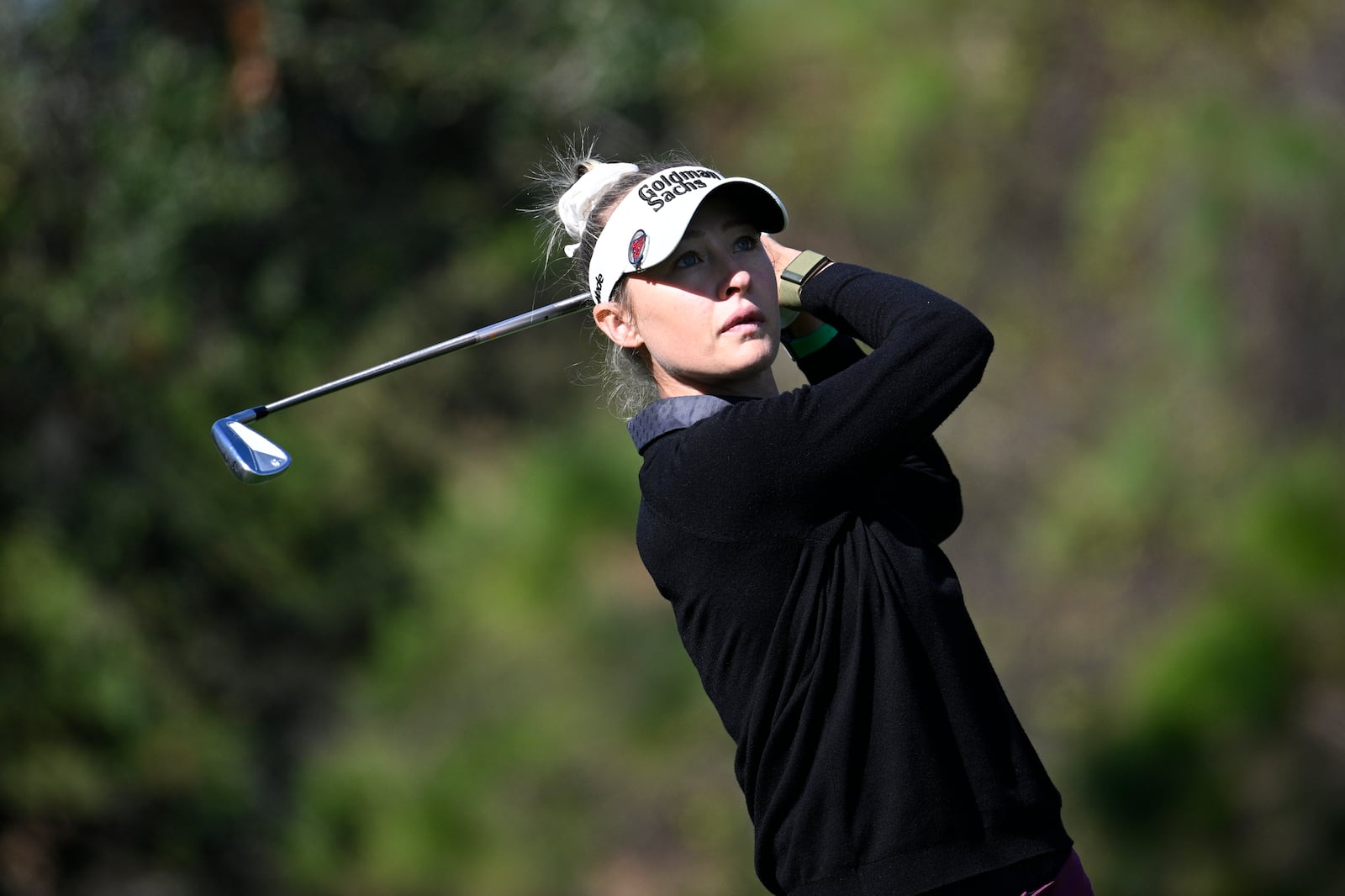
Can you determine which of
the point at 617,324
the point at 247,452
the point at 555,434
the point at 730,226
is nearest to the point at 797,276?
the point at 730,226

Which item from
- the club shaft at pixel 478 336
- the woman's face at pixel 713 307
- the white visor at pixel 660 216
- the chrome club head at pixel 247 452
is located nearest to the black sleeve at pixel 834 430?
the woman's face at pixel 713 307

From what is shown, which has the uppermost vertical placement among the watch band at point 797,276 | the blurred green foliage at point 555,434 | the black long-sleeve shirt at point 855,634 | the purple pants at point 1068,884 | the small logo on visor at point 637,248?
the blurred green foliage at point 555,434

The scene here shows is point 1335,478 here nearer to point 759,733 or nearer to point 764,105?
point 764,105

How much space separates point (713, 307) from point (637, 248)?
109 mm

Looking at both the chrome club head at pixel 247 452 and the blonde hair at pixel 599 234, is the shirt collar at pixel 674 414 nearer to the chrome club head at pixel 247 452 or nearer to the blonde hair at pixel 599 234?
the blonde hair at pixel 599 234

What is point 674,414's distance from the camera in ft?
6.04

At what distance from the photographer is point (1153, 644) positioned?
21.9 ft

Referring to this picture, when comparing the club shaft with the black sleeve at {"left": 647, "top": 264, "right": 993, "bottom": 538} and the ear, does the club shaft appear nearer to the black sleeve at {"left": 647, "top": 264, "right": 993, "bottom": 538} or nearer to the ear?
the ear

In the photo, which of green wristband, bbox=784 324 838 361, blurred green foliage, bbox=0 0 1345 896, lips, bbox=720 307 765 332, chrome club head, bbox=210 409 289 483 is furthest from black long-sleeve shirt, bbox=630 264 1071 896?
blurred green foliage, bbox=0 0 1345 896

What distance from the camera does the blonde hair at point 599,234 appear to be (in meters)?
2.02

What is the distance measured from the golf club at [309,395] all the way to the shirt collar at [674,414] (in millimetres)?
261

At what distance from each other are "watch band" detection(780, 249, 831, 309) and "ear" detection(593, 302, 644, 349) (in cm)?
18

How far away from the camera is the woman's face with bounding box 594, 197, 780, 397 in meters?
1.84

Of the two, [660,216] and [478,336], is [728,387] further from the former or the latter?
[478,336]
